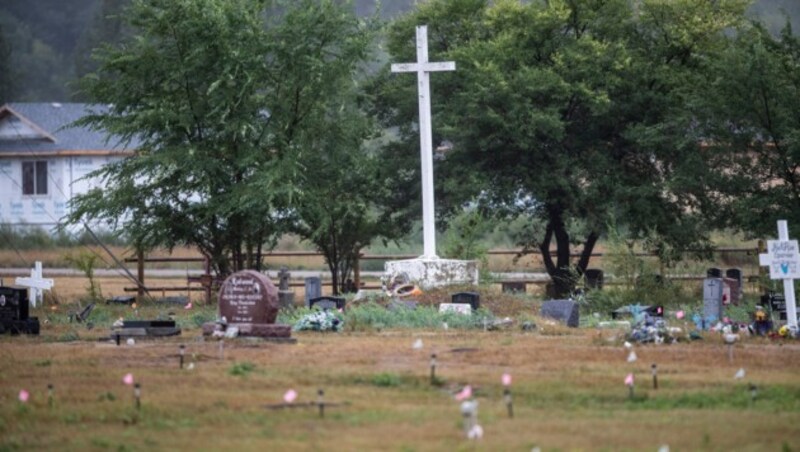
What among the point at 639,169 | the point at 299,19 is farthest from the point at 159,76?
the point at 639,169

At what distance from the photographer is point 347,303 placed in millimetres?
29969

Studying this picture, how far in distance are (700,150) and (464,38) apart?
7995 mm

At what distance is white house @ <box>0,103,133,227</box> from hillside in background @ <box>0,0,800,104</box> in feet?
61.9

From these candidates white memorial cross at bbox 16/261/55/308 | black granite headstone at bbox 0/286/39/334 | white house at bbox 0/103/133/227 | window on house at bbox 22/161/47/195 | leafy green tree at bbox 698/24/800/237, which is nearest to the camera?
black granite headstone at bbox 0/286/39/334

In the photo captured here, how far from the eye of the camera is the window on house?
2608 inches

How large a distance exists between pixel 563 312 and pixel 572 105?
41.0ft

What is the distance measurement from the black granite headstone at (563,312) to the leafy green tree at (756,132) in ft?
25.2

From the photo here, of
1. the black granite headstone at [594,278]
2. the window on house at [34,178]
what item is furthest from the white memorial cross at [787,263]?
the window on house at [34,178]

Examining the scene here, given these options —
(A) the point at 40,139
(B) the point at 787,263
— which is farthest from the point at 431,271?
(A) the point at 40,139

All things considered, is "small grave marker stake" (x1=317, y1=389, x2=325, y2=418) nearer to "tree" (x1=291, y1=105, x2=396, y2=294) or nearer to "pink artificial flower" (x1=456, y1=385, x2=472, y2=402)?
"pink artificial flower" (x1=456, y1=385, x2=472, y2=402)

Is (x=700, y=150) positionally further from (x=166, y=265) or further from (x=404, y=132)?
(x=166, y=265)

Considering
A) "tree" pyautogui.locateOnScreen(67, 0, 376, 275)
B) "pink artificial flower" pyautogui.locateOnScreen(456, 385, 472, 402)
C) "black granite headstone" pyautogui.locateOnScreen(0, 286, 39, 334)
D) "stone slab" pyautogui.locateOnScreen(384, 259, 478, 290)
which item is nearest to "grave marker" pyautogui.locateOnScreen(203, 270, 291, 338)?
"black granite headstone" pyautogui.locateOnScreen(0, 286, 39, 334)

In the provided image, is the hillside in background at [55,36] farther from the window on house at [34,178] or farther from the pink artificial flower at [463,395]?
the pink artificial flower at [463,395]

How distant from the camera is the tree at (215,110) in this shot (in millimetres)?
34906
